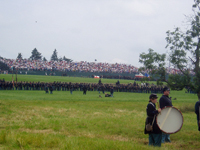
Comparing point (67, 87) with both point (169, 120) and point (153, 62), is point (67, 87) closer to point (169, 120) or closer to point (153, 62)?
point (153, 62)

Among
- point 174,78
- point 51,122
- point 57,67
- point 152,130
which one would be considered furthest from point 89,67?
point 152,130

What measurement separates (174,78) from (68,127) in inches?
406

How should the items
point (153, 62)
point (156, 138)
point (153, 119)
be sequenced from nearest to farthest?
point (153, 119), point (156, 138), point (153, 62)

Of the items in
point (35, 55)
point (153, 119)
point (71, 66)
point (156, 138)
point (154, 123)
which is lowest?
point (156, 138)

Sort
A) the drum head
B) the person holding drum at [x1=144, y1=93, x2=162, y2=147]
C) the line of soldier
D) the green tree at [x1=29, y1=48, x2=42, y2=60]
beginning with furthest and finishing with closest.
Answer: the green tree at [x1=29, y1=48, x2=42, y2=60] → the line of soldier → the person holding drum at [x1=144, y1=93, x2=162, y2=147] → the drum head

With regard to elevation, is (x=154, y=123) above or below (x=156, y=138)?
above

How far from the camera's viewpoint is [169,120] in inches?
277

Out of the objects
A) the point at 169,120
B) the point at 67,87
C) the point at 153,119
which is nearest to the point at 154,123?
the point at 153,119

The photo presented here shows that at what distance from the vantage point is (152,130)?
715 cm

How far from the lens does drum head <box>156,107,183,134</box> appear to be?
7.00m

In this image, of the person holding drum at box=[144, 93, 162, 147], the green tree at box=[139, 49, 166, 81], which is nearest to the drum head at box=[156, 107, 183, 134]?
the person holding drum at box=[144, 93, 162, 147]

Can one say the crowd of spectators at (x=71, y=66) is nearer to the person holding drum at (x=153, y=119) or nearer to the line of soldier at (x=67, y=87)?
the line of soldier at (x=67, y=87)

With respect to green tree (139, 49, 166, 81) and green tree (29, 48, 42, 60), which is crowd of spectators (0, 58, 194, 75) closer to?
green tree (29, 48, 42, 60)

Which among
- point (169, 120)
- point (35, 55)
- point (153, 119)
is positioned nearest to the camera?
point (169, 120)
